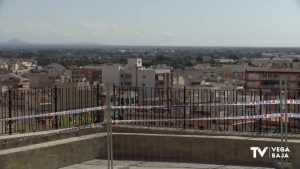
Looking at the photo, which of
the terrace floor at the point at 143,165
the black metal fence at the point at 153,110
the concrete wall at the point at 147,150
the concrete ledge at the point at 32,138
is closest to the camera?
the concrete wall at the point at 147,150

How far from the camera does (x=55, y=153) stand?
8.81 metres

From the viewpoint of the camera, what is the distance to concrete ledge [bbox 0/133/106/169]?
816 cm

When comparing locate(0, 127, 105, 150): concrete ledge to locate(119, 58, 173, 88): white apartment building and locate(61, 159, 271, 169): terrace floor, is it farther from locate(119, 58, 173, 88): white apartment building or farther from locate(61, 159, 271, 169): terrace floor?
locate(119, 58, 173, 88): white apartment building

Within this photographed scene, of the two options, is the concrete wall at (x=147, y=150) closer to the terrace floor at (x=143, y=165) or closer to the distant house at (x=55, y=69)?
the terrace floor at (x=143, y=165)

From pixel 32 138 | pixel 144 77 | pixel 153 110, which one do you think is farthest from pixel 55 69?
pixel 32 138

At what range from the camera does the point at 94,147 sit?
31.4 ft

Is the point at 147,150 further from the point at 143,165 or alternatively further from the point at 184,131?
the point at 184,131

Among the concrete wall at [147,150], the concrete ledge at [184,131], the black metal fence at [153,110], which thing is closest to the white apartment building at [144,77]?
the black metal fence at [153,110]

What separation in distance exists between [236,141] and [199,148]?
689 mm

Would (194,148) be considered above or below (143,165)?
above

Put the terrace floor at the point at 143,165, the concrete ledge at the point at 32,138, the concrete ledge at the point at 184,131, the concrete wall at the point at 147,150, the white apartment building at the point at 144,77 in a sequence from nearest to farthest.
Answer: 1. the concrete wall at the point at 147,150
2. the concrete ledge at the point at 32,138
3. the terrace floor at the point at 143,165
4. the concrete ledge at the point at 184,131
5. the white apartment building at the point at 144,77

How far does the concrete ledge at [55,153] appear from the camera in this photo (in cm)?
816

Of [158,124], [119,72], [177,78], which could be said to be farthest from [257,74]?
[158,124]

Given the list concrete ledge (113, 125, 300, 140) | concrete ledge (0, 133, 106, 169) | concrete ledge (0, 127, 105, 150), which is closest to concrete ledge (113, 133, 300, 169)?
concrete ledge (113, 125, 300, 140)
